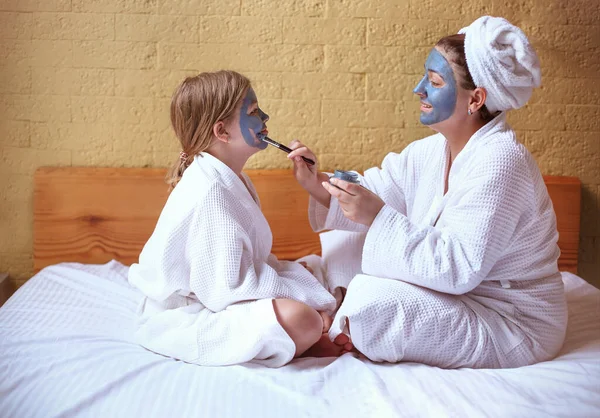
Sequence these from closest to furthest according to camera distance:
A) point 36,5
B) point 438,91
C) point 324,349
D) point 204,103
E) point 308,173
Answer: point 324,349
point 438,91
point 204,103
point 308,173
point 36,5

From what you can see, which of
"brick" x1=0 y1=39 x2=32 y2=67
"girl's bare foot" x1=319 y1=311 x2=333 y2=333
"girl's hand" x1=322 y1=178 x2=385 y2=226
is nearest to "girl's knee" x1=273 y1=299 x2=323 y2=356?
"girl's bare foot" x1=319 y1=311 x2=333 y2=333

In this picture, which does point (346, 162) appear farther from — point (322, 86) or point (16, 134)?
point (16, 134)

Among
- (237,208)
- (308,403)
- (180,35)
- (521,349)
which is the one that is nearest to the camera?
(308,403)

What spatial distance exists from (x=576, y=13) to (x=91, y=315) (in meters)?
1.87

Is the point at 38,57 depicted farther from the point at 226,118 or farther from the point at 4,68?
the point at 226,118

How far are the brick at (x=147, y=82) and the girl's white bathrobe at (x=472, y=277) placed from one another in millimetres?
1073

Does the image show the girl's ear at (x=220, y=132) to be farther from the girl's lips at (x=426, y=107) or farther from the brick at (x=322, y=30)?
the brick at (x=322, y=30)

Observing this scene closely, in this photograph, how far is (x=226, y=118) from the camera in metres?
1.83

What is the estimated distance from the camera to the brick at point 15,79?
2.35m

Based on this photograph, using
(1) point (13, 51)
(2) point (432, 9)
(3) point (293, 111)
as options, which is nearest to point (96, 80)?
(1) point (13, 51)

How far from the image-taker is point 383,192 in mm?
2062

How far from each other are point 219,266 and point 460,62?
766 millimetres

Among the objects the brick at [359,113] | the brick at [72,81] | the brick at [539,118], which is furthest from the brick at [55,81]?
the brick at [539,118]

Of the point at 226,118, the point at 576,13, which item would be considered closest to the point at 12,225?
the point at 226,118
